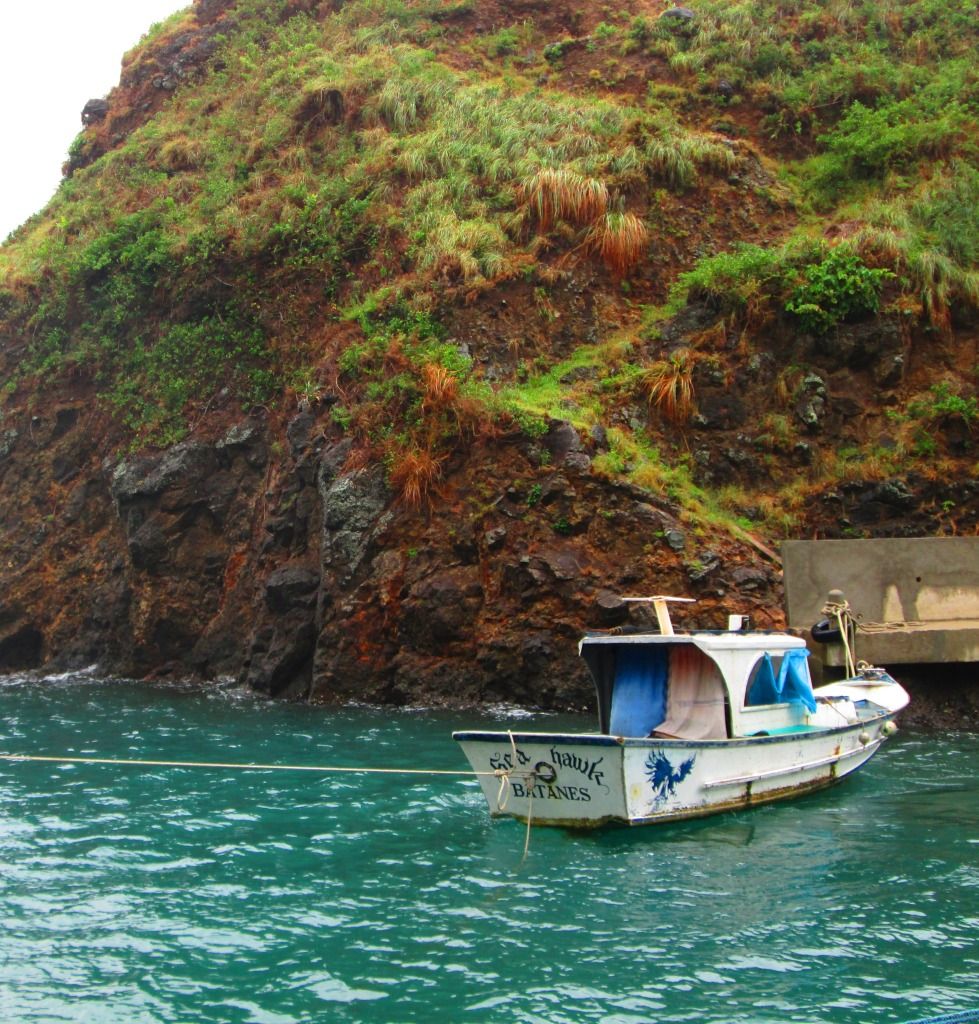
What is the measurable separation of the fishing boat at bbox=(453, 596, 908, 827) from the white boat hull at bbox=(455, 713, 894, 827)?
0.04 feet

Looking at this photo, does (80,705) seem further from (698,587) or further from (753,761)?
(753,761)

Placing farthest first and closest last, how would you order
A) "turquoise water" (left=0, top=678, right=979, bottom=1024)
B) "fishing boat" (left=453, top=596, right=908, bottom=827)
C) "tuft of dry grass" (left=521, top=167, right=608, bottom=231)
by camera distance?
1. "tuft of dry grass" (left=521, top=167, right=608, bottom=231)
2. "fishing boat" (left=453, top=596, right=908, bottom=827)
3. "turquoise water" (left=0, top=678, right=979, bottom=1024)

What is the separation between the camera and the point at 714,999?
6309mm

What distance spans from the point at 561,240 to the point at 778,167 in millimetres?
6648

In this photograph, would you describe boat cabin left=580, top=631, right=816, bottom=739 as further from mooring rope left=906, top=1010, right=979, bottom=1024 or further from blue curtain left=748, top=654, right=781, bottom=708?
mooring rope left=906, top=1010, right=979, bottom=1024

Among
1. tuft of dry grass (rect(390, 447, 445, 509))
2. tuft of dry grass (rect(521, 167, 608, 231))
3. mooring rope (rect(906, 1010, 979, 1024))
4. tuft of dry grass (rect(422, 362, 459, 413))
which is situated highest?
tuft of dry grass (rect(521, 167, 608, 231))

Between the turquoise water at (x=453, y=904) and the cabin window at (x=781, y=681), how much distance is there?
1.12 m

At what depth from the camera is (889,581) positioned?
16.8 metres

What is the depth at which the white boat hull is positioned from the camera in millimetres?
9938

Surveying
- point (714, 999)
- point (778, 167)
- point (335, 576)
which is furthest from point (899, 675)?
point (778, 167)

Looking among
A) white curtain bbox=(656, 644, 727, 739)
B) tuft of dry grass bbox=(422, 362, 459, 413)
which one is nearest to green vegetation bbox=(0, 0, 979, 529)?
tuft of dry grass bbox=(422, 362, 459, 413)

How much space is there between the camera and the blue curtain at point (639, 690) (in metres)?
11.8

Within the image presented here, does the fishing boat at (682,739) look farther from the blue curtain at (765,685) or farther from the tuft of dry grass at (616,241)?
the tuft of dry grass at (616,241)

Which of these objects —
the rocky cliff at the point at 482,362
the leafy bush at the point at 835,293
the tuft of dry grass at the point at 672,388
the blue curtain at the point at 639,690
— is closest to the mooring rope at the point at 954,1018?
the blue curtain at the point at 639,690
